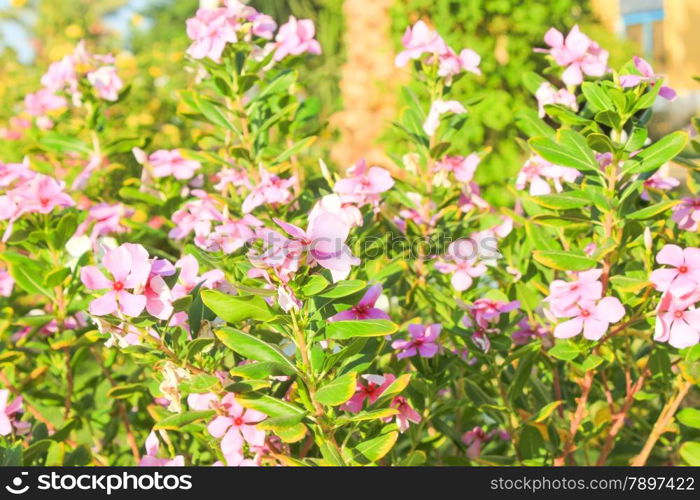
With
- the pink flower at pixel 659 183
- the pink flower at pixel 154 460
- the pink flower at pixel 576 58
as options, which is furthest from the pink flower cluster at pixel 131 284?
the pink flower at pixel 659 183

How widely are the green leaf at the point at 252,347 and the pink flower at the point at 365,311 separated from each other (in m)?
0.14

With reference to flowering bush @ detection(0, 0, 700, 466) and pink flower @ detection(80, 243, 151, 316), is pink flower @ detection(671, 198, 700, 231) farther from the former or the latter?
pink flower @ detection(80, 243, 151, 316)

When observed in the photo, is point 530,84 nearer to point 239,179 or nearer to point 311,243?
point 239,179

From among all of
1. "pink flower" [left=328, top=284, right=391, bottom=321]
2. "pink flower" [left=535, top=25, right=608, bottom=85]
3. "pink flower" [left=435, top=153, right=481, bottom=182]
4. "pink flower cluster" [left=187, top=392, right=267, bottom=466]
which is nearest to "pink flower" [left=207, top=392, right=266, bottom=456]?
"pink flower cluster" [left=187, top=392, right=267, bottom=466]

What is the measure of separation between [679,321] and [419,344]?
55 centimetres

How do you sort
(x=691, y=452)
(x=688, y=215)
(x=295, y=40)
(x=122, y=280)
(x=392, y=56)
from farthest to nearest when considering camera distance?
(x=392, y=56)
(x=295, y=40)
(x=688, y=215)
(x=691, y=452)
(x=122, y=280)

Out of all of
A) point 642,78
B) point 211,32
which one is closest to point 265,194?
point 211,32

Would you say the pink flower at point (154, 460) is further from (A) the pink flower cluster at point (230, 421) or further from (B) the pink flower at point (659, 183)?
(B) the pink flower at point (659, 183)

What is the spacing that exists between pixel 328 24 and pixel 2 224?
9868 millimetres

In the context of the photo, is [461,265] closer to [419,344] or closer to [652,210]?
[419,344]

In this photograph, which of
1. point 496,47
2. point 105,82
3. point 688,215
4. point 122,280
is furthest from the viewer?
point 496,47

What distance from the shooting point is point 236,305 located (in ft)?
4.69

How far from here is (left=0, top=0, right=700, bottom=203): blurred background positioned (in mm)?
6594
